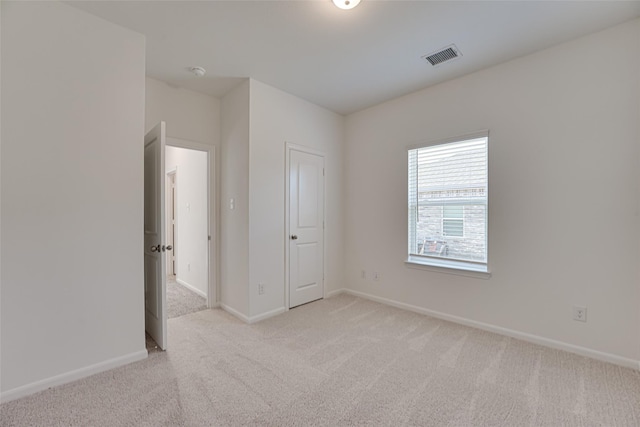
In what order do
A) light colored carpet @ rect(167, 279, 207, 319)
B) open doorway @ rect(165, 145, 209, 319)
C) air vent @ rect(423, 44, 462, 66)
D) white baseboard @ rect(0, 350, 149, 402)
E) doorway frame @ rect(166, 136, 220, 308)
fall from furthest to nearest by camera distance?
open doorway @ rect(165, 145, 209, 319) → doorway frame @ rect(166, 136, 220, 308) → light colored carpet @ rect(167, 279, 207, 319) → air vent @ rect(423, 44, 462, 66) → white baseboard @ rect(0, 350, 149, 402)

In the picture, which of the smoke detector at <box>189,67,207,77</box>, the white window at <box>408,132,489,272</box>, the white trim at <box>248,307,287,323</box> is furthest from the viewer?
the white trim at <box>248,307,287,323</box>

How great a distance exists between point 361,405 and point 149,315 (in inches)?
90.1

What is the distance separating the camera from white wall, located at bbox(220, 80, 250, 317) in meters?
3.21

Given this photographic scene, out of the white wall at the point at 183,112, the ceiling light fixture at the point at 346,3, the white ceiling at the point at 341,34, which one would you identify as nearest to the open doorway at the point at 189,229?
the white wall at the point at 183,112

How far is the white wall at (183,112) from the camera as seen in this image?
10.3ft

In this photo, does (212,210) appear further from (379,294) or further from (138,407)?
(379,294)

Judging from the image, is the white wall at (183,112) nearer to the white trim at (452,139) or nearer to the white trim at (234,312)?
the white trim at (234,312)

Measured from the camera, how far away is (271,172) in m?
3.39

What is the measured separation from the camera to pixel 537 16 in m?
2.13

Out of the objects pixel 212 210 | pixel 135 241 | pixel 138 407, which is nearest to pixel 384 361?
pixel 138 407

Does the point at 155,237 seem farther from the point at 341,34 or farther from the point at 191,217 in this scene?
the point at 341,34

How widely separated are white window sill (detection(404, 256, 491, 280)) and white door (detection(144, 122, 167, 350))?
9.13ft

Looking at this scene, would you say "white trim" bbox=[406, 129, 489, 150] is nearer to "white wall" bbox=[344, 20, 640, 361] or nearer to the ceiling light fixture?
"white wall" bbox=[344, 20, 640, 361]

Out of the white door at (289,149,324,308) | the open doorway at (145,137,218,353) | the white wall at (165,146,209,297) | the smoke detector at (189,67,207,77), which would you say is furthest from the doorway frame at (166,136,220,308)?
the white door at (289,149,324,308)
